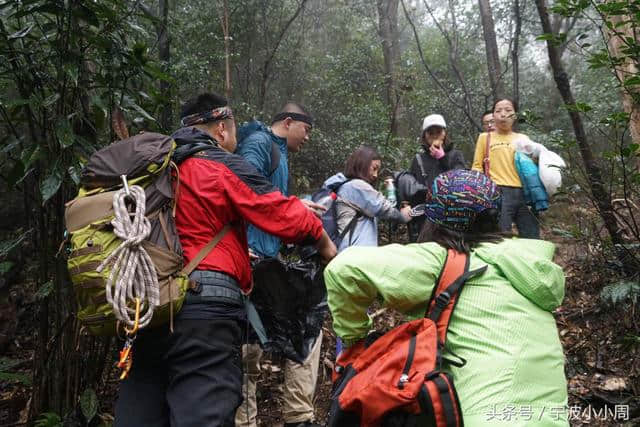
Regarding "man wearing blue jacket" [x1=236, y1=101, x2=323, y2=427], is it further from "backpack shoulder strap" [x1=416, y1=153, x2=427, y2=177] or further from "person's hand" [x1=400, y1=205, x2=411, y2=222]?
"backpack shoulder strap" [x1=416, y1=153, x2=427, y2=177]

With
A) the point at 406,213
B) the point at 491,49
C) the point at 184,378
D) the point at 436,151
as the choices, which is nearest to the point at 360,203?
the point at 406,213

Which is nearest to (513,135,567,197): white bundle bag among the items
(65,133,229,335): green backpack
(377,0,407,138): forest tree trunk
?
(65,133,229,335): green backpack

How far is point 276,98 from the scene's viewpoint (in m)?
13.3

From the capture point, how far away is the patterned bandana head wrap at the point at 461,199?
2.12 metres

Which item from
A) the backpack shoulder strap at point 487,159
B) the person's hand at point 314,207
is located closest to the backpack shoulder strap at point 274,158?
the person's hand at point 314,207

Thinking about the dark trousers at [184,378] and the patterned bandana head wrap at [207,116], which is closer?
the dark trousers at [184,378]

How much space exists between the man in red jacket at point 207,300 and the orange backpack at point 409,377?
524 millimetres

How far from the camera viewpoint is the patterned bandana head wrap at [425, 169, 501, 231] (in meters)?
2.12

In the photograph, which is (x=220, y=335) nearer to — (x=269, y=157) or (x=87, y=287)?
(x=87, y=287)

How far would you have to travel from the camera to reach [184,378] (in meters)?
2.04

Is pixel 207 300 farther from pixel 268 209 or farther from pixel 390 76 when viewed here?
pixel 390 76

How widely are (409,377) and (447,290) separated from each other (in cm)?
40

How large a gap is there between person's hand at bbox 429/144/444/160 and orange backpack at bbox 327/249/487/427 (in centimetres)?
320

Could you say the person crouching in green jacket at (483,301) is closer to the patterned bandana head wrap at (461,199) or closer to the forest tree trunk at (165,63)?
the patterned bandana head wrap at (461,199)
